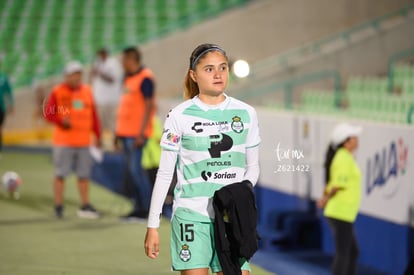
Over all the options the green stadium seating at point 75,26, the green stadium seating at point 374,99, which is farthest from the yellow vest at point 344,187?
the green stadium seating at point 75,26

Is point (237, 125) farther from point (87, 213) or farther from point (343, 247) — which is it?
point (87, 213)

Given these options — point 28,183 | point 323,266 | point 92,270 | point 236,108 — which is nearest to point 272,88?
point 28,183

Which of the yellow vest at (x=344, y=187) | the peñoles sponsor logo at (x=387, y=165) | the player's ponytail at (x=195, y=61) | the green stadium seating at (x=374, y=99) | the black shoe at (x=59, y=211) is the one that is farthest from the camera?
the green stadium seating at (x=374, y=99)

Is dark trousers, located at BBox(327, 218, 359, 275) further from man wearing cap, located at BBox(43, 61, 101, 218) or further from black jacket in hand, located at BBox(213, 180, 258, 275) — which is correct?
man wearing cap, located at BBox(43, 61, 101, 218)

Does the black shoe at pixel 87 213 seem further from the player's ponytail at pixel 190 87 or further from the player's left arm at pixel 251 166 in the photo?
the player's left arm at pixel 251 166

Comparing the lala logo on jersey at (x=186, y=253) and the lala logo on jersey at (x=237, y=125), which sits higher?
the lala logo on jersey at (x=237, y=125)

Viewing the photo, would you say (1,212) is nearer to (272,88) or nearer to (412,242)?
(412,242)

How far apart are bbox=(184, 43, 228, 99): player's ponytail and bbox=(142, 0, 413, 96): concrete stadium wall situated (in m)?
17.3

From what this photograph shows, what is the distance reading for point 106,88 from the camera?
20.5 metres

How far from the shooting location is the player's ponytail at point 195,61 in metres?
5.49

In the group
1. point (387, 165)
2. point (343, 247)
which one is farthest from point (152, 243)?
point (387, 165)

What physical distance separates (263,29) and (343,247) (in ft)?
49.2

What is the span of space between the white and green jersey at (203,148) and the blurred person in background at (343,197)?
3.62 metres

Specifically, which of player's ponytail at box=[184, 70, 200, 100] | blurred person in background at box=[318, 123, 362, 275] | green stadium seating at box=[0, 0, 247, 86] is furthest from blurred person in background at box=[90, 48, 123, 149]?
player's ponytail at box=[184, 70, 200, 100]
